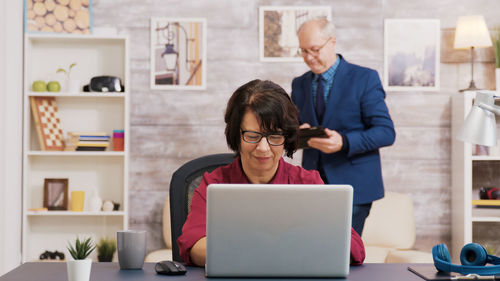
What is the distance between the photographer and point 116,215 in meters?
4.04

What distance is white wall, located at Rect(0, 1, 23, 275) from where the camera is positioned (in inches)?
148

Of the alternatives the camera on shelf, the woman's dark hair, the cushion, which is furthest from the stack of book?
the camera on shelf

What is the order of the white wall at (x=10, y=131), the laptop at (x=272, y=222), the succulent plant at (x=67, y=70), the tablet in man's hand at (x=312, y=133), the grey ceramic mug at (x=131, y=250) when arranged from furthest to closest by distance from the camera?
1. the succulent plant at (x=67, y=70)
2. the white wall at (x=10, y=131)
3. the tablet in man's hand at (x=312, y=133)
4. the grey ceramic mug at (x=131, y=250)
5. the laptop at (x=272, y=222)

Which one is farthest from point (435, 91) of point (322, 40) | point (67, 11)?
point (67, 11)

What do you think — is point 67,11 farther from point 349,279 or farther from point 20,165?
point 349,279

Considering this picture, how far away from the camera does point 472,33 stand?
12.7ft

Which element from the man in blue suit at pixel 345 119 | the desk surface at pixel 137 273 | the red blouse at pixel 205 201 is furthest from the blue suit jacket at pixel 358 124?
the desk surface at pixel 137 273

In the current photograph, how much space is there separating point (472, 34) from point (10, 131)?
2.90m

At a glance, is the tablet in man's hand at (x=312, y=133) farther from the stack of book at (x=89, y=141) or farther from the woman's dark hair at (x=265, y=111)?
the stack of book at (x=89, y=141)

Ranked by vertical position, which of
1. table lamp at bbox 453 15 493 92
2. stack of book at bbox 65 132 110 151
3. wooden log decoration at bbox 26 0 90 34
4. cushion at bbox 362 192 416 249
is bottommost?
cushion at bbox 362 192 416 249

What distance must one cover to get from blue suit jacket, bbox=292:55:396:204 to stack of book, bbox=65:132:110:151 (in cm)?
Answer: 157

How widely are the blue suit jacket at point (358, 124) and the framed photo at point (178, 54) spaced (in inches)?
53.7

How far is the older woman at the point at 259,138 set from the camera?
1.84 meters

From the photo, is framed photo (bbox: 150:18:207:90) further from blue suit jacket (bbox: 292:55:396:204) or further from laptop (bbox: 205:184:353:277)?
laptop (bbox: 205:184:353:277)
